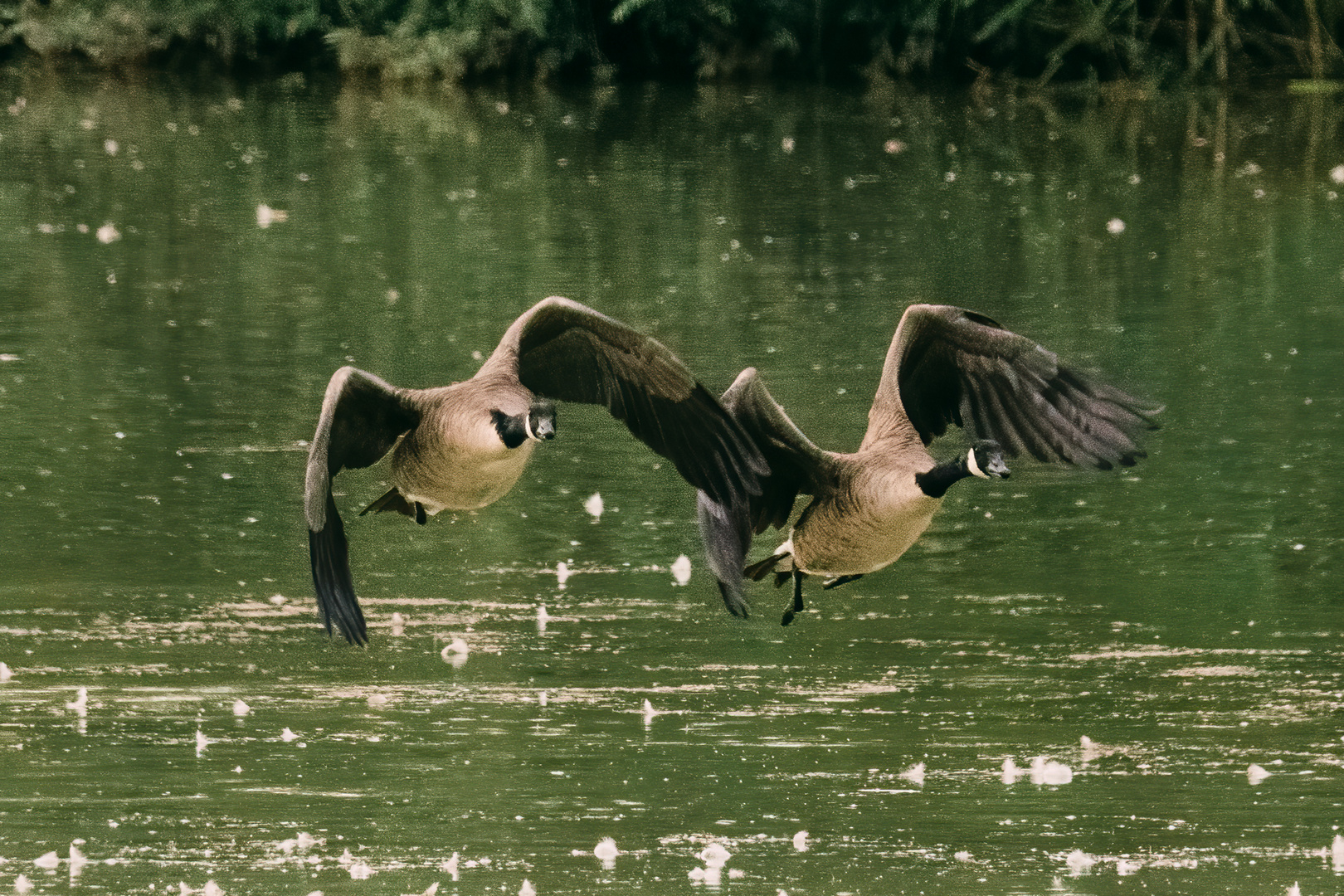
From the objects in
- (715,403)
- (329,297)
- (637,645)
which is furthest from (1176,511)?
(329,297)

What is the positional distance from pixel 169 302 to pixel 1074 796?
9.10 metres

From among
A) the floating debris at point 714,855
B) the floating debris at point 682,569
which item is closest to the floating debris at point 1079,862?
the floating debris at point 714,855

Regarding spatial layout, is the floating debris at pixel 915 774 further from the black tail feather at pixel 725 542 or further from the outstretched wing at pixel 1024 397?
the outstretched wing at pixel 1024 397

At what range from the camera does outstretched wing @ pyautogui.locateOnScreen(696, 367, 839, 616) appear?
5512 millimetres

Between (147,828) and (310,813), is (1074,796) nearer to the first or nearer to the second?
(310,813)

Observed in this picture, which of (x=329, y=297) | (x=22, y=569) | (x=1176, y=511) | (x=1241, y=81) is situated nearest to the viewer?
(x=22, y=569)

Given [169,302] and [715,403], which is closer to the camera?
[715,403]

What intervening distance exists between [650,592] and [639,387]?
354 centimetres

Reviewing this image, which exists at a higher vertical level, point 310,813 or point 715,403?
point 715,403

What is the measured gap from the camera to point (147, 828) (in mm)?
6602

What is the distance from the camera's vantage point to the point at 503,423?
4699 millimetres

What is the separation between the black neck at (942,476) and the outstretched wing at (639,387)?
381mm

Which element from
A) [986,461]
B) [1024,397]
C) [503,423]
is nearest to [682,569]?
[1024,397]

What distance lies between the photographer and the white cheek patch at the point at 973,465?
506 centimetres
